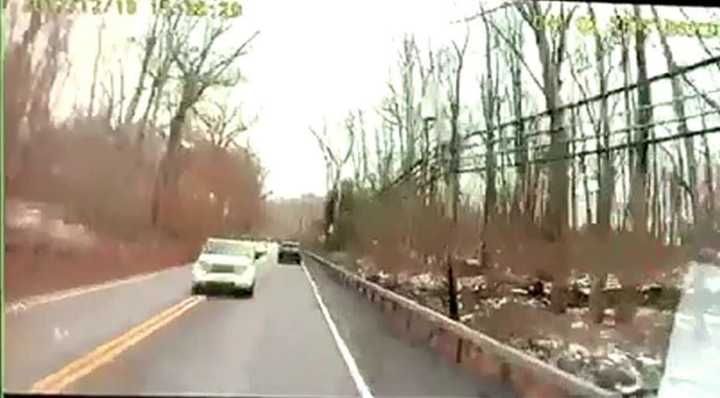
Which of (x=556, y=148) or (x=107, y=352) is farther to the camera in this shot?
(x=556, y=148)

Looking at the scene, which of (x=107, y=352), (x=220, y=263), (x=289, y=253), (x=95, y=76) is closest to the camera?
(x=107, y=352)

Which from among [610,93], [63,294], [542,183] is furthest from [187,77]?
[610,93]

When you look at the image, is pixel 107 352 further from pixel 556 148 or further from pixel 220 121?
pixel 556 148

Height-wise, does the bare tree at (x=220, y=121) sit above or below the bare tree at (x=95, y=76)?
below

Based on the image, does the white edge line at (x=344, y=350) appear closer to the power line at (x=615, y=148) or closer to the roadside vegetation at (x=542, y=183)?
the roadside vegetation at (x=542, y=183)

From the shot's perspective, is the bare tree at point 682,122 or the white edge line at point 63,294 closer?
the white edge line at point 63,294

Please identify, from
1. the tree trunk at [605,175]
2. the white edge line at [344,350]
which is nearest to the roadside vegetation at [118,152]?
the white edge line at [344,350]

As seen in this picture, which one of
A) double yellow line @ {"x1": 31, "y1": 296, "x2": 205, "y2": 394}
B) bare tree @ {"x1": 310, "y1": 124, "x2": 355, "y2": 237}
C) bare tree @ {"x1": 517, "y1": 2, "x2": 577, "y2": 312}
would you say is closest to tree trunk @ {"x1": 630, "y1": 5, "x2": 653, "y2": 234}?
bare tree @ {"x1": 517, "y1": 2, "x2": 577, "y2": 312}

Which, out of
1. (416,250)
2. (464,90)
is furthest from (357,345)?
(464,90)
